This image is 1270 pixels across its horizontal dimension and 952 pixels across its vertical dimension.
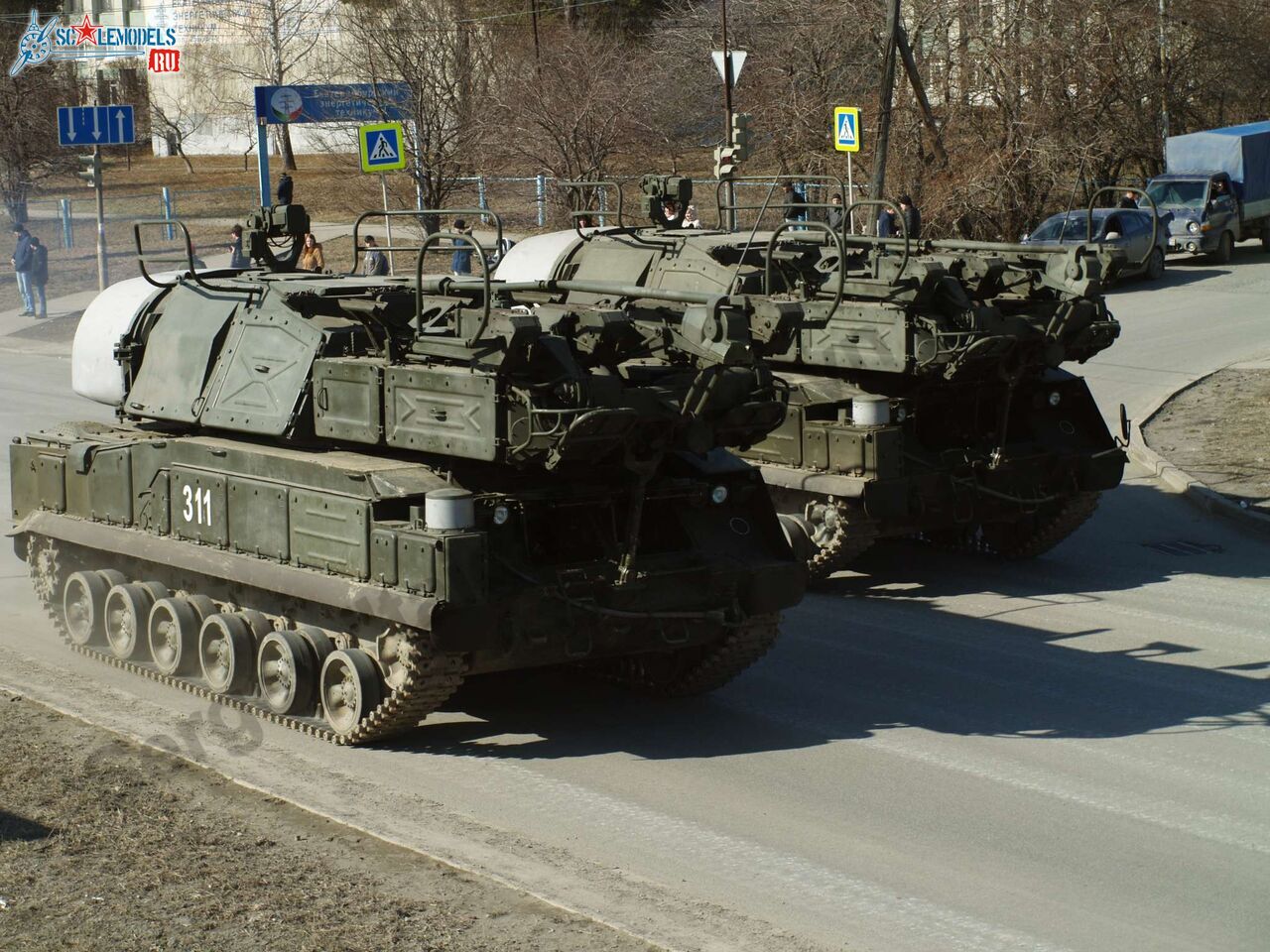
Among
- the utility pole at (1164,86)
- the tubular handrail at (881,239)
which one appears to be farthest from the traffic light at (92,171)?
the utility pole at (1164,86)

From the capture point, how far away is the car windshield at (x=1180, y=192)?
110ft

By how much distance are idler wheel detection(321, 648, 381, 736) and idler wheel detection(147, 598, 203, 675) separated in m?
1.37

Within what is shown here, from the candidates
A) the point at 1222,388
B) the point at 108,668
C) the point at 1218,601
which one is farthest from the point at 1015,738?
the point at 1222,388

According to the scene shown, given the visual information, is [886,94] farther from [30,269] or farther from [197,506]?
[197,506]

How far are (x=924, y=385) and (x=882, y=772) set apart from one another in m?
5.38

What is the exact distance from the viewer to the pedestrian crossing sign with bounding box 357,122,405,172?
25141 mm

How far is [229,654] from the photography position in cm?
1074

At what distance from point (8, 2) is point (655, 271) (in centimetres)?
5742

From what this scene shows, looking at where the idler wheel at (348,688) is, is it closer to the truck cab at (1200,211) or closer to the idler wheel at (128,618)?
the idler wheel at (128,618)

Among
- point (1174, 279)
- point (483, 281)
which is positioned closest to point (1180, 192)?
point (1174, 279)

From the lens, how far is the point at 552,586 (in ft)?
31.9

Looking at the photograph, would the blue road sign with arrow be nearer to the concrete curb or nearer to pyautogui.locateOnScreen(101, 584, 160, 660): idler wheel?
the concrete curb

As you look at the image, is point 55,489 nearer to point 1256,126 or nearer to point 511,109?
point 511,109

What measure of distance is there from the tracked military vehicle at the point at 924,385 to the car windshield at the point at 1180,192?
19.6m
